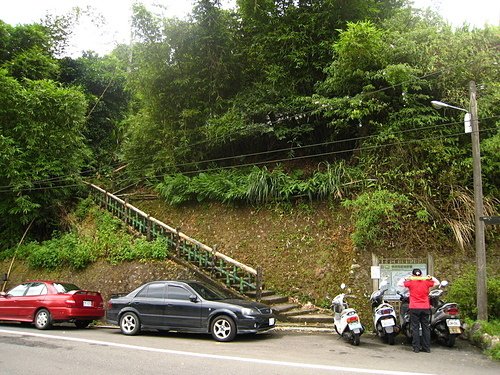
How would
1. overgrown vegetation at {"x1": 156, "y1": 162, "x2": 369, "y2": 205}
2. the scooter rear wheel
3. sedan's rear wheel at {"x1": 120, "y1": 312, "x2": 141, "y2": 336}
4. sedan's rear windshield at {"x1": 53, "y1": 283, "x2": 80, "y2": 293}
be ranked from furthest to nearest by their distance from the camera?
overgrown vegetation at {"x1": 156, "y1": 162, "x2": 369, "y2": 205}, sedan's rear windshield at {"x1": 53, "y1": 283, "x2": 80, "y2": 293}, sedan's rear wheel at {"x1": 120, "y1": 312, "x2": 141, "y2": 336}, the scooter rear wheel

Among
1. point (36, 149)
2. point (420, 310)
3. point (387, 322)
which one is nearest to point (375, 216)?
point (387, 322)

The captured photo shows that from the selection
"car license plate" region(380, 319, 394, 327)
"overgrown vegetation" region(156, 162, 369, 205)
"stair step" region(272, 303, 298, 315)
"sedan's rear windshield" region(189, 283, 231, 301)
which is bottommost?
"stair step" region(272, 303, 298, 315)

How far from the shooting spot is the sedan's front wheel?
974 centimetres

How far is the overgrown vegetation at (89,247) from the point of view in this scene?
50.6ft

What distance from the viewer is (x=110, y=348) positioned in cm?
906

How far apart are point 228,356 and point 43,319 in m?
6.92

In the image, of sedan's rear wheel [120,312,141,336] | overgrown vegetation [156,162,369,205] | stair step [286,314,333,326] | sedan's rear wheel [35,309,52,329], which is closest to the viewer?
sedan's rear wheel [120,312,141,336]

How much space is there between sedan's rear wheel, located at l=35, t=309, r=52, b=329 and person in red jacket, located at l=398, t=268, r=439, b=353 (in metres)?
9.65

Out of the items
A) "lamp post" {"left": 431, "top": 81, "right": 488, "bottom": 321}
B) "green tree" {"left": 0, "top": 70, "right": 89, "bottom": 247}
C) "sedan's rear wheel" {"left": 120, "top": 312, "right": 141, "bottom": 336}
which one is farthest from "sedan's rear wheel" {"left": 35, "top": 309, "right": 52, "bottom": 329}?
"lamp post" {"left": 431, "top": 81, "right": 488, "bottom": 321}

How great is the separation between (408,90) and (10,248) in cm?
1772

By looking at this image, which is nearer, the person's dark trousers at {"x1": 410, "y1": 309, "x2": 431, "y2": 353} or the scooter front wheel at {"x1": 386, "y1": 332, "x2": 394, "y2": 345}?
the person's dark trousers at {"x1": 410, "y1": 309, "x2": 431, "y2": 353}

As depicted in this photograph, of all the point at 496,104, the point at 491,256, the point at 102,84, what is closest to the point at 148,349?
the point at 491,256

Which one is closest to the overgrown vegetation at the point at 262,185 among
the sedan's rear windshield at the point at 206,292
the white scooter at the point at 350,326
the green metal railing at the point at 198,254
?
the green metal railing at the point at 198,254

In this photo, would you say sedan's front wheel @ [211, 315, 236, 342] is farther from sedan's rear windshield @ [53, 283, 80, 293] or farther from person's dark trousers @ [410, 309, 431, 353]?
sedan's rear windshield @ [53, 283, 80, 293]
